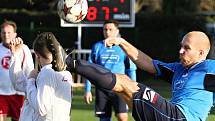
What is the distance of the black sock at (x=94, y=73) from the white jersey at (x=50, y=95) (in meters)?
0.48

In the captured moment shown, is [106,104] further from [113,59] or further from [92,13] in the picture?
[92,13]

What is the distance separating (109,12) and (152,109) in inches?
530

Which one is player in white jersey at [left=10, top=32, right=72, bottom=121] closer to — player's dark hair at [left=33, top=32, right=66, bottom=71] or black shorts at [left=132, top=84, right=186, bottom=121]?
player's dark hair at [left=33, top=32, right=66, bottom=71]

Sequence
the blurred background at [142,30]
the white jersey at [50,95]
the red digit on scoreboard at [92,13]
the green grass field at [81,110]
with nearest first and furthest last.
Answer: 1. the white jersey at [50,95]
2. the green grass field at [81,110]
3. the red digit on scoreboard at [92,13]
4. the blurred background at [142,30]

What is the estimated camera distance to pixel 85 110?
1595cm

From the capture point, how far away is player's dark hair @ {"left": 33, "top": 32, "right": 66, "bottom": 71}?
638 cm

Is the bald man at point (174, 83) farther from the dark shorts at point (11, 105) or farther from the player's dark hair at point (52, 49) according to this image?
the dark shorts at point (11, 105)

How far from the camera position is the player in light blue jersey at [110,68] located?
1138 cm

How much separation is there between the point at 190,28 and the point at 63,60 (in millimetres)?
21798

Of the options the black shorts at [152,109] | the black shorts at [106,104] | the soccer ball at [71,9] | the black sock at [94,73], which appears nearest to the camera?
the black sock at [94,73]

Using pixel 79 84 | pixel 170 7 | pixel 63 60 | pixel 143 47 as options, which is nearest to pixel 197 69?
pixel 63 60

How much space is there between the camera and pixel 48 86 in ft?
21.8

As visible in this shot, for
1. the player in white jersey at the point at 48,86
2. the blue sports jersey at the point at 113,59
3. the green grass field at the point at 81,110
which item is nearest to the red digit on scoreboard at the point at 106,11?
the green grass field at the point at 81,110

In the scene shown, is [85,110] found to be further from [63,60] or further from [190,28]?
[190,28]
